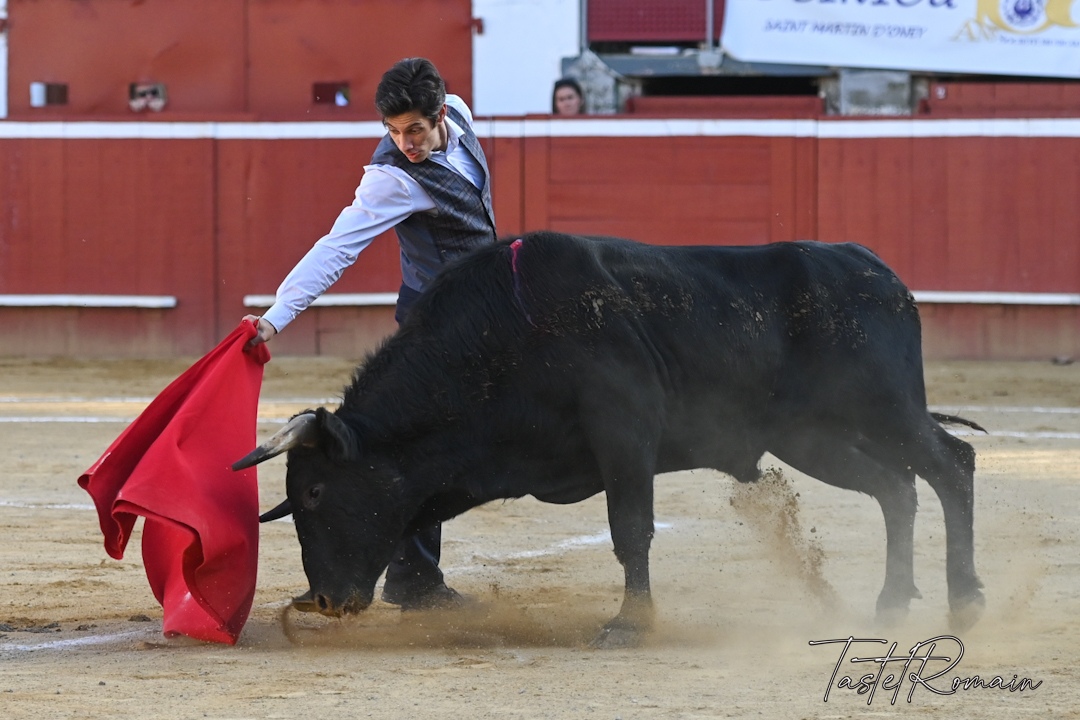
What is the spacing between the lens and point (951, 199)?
870 centimetres

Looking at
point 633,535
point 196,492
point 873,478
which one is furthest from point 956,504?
point 196,492

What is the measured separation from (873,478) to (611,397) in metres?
0.81

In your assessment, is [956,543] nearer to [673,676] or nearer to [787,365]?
[787,365]

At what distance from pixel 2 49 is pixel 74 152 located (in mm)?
1199

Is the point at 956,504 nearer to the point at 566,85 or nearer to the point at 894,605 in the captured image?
the point at 894,605

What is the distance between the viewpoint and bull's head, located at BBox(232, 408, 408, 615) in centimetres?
293

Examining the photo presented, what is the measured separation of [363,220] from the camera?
3100 millimetres

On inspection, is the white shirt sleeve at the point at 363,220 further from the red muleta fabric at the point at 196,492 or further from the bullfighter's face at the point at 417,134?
the red muleta fabric at the point at 196,492

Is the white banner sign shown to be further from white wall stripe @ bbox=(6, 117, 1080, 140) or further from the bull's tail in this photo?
the bull's tail

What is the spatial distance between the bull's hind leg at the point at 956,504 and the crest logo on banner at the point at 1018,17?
6287 mm

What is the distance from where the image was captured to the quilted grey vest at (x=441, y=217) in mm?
3139

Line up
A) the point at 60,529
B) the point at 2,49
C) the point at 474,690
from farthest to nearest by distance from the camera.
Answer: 1. the point at 2,49
2. the point at 60,529
3. the point at 474,690

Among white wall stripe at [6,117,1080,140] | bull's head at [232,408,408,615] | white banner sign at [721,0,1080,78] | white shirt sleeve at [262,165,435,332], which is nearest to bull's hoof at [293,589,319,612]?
bull's head at [232,408,408,615]

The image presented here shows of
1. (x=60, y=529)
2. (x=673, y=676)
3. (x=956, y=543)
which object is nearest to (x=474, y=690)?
(x=673, y=676)
